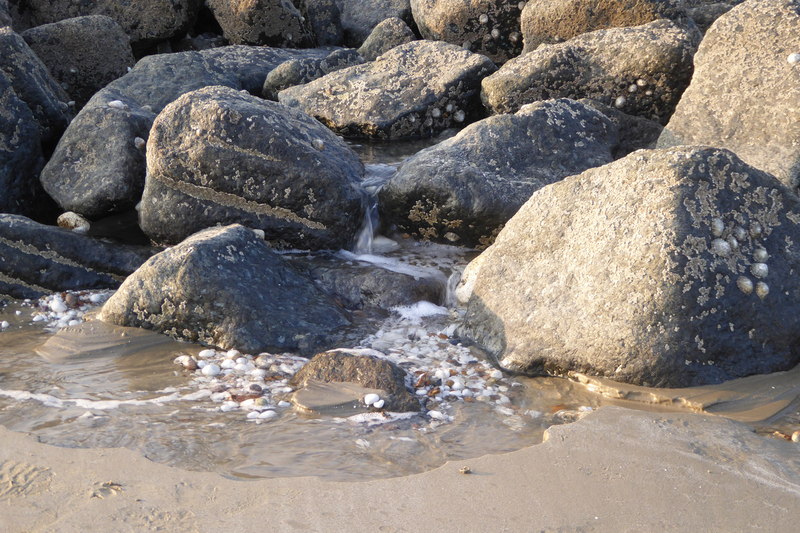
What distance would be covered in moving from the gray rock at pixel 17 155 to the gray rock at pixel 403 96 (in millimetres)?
2512

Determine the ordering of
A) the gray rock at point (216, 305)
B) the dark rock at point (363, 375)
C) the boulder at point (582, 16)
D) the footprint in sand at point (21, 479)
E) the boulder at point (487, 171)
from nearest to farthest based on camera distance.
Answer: the footprint in sand at point (21, 479)
the dark rock at point (363, 375)
the gray rock at point (216, 305)
the boulder at point (487, 171)
the boulder at point (582, 16)

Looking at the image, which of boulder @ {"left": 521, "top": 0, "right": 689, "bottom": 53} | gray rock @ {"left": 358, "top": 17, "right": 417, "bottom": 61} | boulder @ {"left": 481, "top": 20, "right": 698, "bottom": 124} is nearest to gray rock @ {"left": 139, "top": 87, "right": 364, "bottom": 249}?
boulder @ {"left": 481, "top": 20, "right": 698, "bottom": 124}

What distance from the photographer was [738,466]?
326cm

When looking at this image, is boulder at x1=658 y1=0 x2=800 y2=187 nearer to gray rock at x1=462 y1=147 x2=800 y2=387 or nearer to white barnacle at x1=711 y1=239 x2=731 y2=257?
gray rock at x1=462 y1=147 x2=800 y2=387

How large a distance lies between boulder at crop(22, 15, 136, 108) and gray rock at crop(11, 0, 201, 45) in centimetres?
113

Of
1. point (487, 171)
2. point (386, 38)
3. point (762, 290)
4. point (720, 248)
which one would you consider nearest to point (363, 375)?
point (720, 248)

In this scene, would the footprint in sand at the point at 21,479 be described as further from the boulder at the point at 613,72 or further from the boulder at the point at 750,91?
the boulder at the point at 613,72

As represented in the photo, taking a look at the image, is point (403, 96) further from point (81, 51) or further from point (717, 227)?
point (717, 227)

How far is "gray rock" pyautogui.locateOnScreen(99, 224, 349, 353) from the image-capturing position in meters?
4.55

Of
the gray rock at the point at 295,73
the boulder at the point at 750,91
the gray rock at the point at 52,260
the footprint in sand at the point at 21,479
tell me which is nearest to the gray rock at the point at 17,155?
the gray rock at the point at 52,260

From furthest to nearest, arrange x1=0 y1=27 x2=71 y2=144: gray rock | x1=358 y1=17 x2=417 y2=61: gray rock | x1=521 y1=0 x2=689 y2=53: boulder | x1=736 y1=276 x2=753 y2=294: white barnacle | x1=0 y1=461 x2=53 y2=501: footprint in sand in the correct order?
x1=358 y1=17 x2=417 y2=61: gray rock → x1=521 y1=0 x2=689 y2=53: boulder → x1=0 y1=27 x2=71 y2=144: gray rock → x1=736 y1=276 x2=753 y2=294: white barnacle → x1=0 y1=461 x2=53 y2=501: footprint in sand

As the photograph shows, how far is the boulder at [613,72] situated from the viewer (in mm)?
6945

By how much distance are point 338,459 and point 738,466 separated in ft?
5.14

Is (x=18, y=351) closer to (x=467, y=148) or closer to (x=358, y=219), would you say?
(x=358, y=219)
